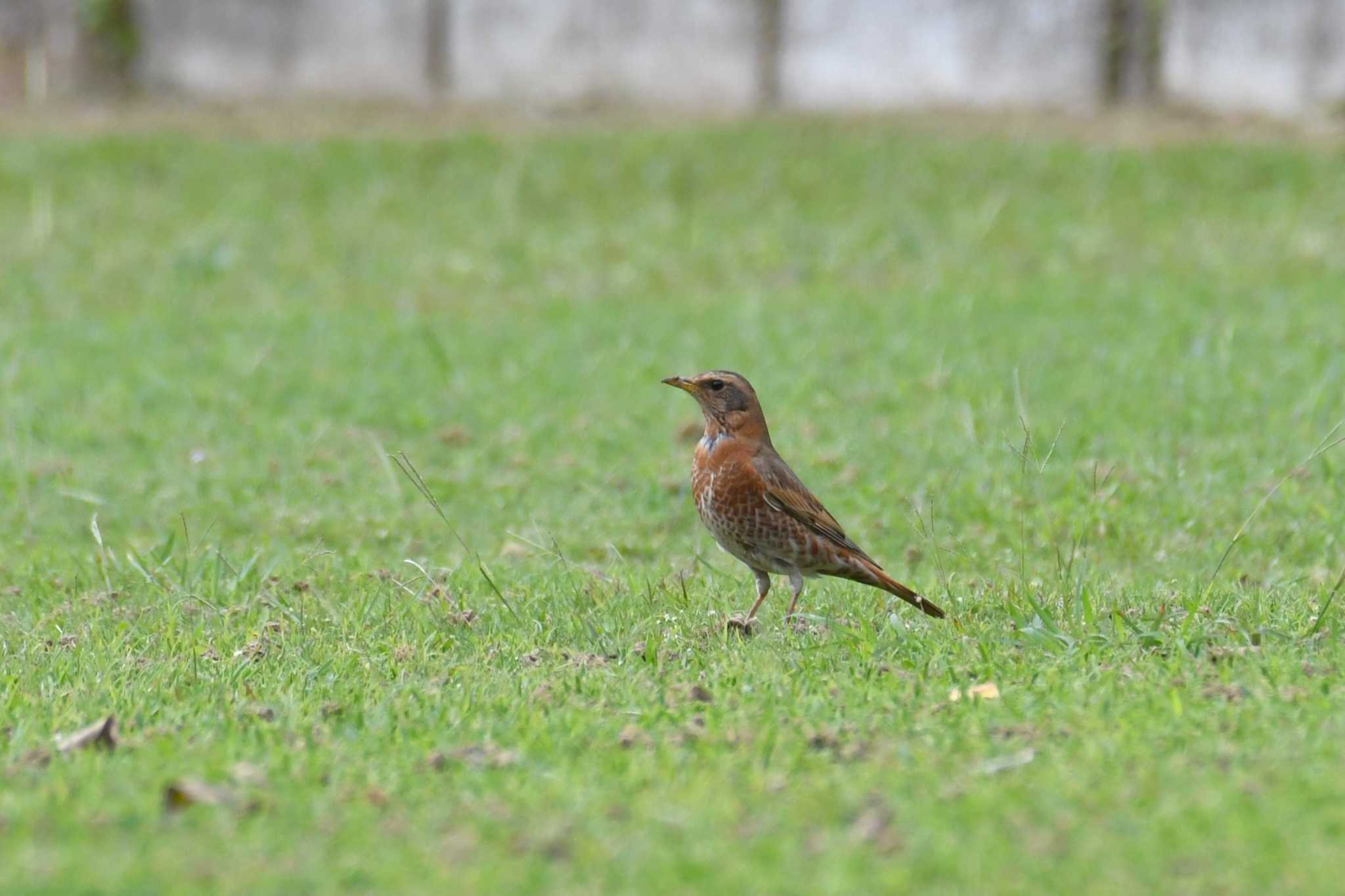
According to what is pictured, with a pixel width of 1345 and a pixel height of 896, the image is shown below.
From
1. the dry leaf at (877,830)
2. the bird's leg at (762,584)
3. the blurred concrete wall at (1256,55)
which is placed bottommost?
the bird's leg at (762,584)

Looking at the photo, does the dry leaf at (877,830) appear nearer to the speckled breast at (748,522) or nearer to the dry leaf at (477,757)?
the dry leaf at (477,757)

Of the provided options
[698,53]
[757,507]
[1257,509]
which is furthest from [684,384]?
[698,53]

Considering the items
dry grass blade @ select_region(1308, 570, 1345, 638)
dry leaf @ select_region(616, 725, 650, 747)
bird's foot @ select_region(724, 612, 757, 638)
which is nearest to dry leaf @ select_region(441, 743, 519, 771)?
dry leaf @ select_region(616, 725, 650, 747)

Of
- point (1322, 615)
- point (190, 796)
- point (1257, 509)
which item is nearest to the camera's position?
point (190, 796)

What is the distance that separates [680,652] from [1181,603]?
4.94ft

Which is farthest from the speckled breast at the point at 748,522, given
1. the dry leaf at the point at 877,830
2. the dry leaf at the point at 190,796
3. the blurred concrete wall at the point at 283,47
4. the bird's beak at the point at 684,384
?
the blurred concrete wall at the point at 283,47

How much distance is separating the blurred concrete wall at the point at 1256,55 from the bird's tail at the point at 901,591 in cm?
1232

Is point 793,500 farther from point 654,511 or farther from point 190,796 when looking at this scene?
point 190,796

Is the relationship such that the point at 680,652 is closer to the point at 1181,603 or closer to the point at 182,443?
the point at 1181,603

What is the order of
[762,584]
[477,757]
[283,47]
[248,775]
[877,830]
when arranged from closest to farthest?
[877,830] < [248,775] < [477,757] < [762,584] < [283,47]

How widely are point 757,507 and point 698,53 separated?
484 inches

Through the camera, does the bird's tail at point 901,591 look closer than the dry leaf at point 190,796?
No

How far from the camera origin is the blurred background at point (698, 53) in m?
16.2

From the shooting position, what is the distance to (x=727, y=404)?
537 cm
